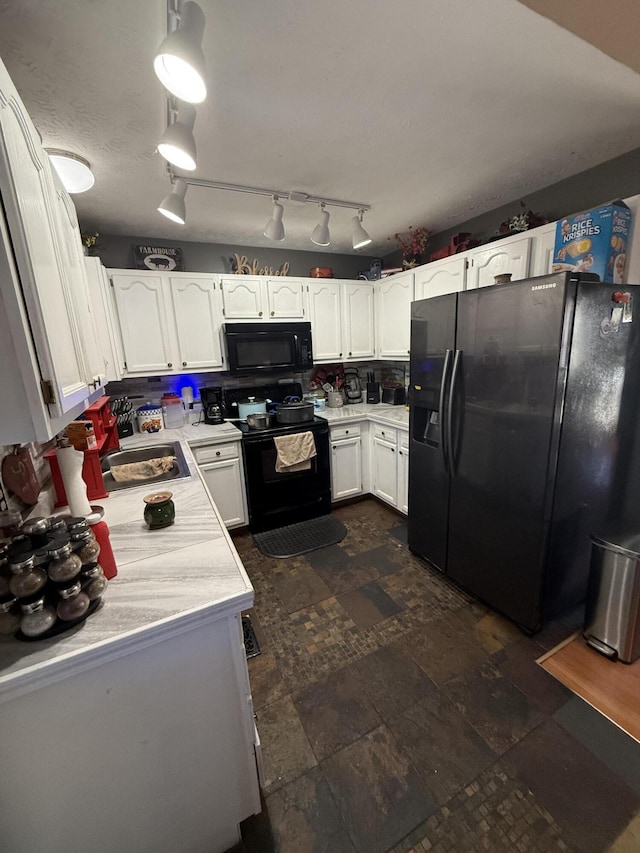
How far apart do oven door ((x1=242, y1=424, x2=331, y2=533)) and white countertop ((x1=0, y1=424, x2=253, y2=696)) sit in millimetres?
1209

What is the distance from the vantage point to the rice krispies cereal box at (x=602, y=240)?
5.45 feet

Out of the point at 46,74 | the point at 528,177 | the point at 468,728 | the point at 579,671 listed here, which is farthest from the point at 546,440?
the point at 46,74

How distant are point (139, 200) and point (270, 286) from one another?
3.60ft

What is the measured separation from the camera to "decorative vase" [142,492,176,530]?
4.19ft

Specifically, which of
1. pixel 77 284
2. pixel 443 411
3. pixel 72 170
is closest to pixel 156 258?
pixel 72 170

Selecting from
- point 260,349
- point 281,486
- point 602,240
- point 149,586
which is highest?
point 602,240

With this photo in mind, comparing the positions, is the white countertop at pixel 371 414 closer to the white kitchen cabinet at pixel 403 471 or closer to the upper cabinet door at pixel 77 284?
the white kitchen cabinet at pixel 403 471

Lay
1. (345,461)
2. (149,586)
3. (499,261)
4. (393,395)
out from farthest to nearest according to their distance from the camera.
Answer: (393,395), (345,461), (499,261), (149,586)

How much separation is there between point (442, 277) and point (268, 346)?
1493 millimetres

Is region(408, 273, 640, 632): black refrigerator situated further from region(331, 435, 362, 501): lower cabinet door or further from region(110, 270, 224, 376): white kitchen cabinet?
region(110, 270, 224, 376): white kitchen cabinet

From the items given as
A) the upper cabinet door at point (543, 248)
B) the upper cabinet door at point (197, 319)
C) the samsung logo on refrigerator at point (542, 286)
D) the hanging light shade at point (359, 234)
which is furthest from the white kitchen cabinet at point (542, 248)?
the upper cabinet door at point (197, 319)

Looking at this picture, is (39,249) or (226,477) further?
(226,477)

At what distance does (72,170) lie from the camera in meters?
1.66

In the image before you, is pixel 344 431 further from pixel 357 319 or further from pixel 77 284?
pixel 77 284
